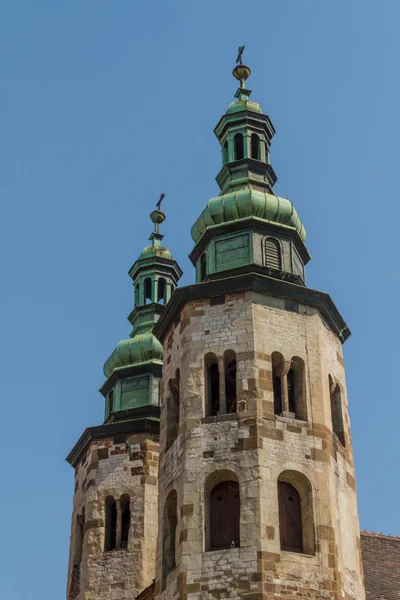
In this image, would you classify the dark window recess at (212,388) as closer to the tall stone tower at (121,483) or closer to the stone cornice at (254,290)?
the stone cornice at (254,290)

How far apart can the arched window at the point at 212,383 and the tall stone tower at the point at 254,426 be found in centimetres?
3

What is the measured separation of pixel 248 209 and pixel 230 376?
558cm

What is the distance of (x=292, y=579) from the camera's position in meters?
25.8

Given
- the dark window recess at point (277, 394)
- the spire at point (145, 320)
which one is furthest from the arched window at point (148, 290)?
the dark window recess at point (277, 394)

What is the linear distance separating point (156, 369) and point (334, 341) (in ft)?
30.4

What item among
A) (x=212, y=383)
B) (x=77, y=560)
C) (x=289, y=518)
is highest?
(x=212, y=383)

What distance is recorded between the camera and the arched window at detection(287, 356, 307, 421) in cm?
2877

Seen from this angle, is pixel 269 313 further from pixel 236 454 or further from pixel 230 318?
pixel 236 454

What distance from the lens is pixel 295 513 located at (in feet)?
89.6

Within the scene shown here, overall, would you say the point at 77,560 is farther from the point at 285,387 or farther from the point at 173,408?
the point at 285,387

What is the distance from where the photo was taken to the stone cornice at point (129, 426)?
36.9 metres

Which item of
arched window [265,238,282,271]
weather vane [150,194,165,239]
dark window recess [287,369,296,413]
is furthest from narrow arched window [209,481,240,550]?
weather vane [150,194,165,239]

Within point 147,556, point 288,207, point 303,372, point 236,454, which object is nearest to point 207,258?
point 288,207

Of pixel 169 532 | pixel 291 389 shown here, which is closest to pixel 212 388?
pixel 291 389
